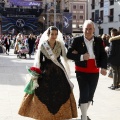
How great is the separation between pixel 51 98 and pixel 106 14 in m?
37.9

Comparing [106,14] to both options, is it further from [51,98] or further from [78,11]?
[78,11]

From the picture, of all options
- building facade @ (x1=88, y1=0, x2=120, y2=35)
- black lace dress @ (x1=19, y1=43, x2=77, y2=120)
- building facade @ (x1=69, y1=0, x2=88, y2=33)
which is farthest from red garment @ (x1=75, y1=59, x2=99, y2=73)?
building facade @ (x1=69, y1=0, x2=88, y2=33)

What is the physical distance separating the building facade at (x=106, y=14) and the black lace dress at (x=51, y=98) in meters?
33.8

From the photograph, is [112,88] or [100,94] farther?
[112,88]

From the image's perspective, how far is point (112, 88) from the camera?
930 centimetres

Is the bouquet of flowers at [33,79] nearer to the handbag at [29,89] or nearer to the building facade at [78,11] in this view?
the handbag at [29,89]

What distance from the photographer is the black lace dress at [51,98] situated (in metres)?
5.44

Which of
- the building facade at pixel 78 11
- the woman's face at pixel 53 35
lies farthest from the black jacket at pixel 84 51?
the building facade at pixel 78 11

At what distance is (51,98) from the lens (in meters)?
5.50

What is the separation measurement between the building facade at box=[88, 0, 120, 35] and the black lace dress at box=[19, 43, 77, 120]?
33.8 m

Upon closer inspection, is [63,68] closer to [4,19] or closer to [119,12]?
[119,12]

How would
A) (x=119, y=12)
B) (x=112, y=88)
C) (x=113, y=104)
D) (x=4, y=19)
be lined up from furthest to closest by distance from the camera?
1. (x=4, y=19)
2. (x=119, y=12)
3. (x=112, y=88)
4. (x=113, y=104)

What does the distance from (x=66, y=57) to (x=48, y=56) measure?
30cm

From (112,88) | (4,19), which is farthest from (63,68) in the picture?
(4,19)
